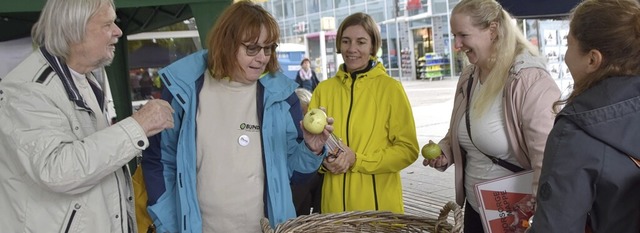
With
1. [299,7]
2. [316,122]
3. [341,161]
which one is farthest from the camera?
[299,7]

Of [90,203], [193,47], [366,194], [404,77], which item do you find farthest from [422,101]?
[90,203]

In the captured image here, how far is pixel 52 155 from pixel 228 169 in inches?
25.8

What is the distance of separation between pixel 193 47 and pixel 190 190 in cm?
738

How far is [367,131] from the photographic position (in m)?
2.62

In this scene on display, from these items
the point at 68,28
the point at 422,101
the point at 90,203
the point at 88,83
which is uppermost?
the point at 68,28

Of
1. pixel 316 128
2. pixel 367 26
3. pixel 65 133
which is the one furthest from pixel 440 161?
pixel 65 133

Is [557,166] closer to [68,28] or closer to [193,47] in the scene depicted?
[68,28]

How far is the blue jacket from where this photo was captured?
1.99 m

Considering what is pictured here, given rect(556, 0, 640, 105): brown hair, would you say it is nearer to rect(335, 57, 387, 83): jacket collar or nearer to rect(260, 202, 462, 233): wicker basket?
rect(260, 202, 462, 233): wicker basket

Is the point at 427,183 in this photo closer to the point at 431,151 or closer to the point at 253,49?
the point at 431,151

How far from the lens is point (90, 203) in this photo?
5.69 feet

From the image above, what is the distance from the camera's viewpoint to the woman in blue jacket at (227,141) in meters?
2.00

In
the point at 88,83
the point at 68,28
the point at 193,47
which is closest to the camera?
the point at 68,28

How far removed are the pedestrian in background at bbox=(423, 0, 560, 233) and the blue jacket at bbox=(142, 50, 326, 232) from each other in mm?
654
